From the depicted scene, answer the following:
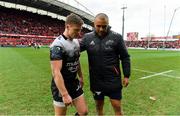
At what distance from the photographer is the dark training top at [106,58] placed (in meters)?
5.01

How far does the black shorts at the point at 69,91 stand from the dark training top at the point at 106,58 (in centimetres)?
58

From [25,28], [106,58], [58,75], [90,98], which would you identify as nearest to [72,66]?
[58,75]

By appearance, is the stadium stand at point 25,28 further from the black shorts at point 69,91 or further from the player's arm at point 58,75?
the player's arm at point 58,75

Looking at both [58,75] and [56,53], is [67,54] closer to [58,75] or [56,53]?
[56,53]

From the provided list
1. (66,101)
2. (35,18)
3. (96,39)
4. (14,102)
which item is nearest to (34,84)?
(14,102)

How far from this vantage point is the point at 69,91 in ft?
14.7

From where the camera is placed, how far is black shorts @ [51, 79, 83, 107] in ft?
14.4

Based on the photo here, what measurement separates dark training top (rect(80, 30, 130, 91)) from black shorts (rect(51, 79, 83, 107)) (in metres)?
0.58

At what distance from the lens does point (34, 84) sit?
34.6ft

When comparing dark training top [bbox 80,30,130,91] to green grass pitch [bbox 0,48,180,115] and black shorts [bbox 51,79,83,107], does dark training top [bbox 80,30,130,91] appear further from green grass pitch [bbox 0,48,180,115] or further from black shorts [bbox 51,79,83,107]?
green grass pitch [bbox 0,48,180,115]

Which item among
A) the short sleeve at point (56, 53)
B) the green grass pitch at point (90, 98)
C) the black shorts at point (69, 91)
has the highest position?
the short sleeve at point (56, 53)

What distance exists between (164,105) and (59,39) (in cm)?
435

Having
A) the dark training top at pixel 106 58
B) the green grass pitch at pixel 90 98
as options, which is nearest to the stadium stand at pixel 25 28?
the green grass pitch at pixel 90 98

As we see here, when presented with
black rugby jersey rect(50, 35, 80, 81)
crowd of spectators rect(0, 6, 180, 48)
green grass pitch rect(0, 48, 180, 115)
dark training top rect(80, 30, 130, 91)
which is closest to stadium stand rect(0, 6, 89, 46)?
crowd of spectators rect(0, 6, 180, 48)
